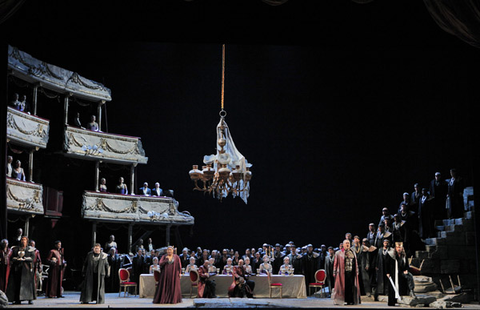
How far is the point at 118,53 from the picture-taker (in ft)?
77.3

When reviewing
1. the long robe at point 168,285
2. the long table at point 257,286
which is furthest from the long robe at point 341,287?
the long robe at point 168,285

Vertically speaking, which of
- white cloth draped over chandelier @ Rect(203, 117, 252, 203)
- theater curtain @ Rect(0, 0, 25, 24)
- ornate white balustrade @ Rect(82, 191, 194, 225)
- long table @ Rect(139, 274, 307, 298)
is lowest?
long table @ Rect(139, 274, 307, 298)

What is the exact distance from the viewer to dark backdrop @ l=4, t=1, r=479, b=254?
63.2 feet

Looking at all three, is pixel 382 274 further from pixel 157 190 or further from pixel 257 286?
pixel 157 190

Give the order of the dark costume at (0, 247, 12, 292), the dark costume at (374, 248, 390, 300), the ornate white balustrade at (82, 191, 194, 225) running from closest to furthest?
the dark costume at (0, 247, 12, 292)
the dark costume at (374, 248, 390, 300)
the ornate white balustrade at (82, 191, 194, 225)

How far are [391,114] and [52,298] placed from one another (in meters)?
13.2

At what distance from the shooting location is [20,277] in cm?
1184

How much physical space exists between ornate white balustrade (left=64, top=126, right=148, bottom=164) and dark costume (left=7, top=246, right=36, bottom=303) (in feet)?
30.2

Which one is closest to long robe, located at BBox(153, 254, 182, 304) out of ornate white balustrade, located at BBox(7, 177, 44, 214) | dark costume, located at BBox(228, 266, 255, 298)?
dark costume, located at BBox(228, 266, 255, 298)

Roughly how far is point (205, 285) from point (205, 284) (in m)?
0.02

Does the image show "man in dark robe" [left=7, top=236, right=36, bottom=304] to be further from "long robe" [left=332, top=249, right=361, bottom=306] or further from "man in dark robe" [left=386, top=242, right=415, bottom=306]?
"man in dark robe" [left=386, top=242, right=415, bottom=306]

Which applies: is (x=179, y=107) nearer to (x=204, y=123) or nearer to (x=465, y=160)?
(x=204, y=123)

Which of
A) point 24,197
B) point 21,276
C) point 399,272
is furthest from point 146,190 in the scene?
point 399,272

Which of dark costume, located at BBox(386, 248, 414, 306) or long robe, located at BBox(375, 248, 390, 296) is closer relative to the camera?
dark costume, located at BBox(386, 248, 414, 306)
